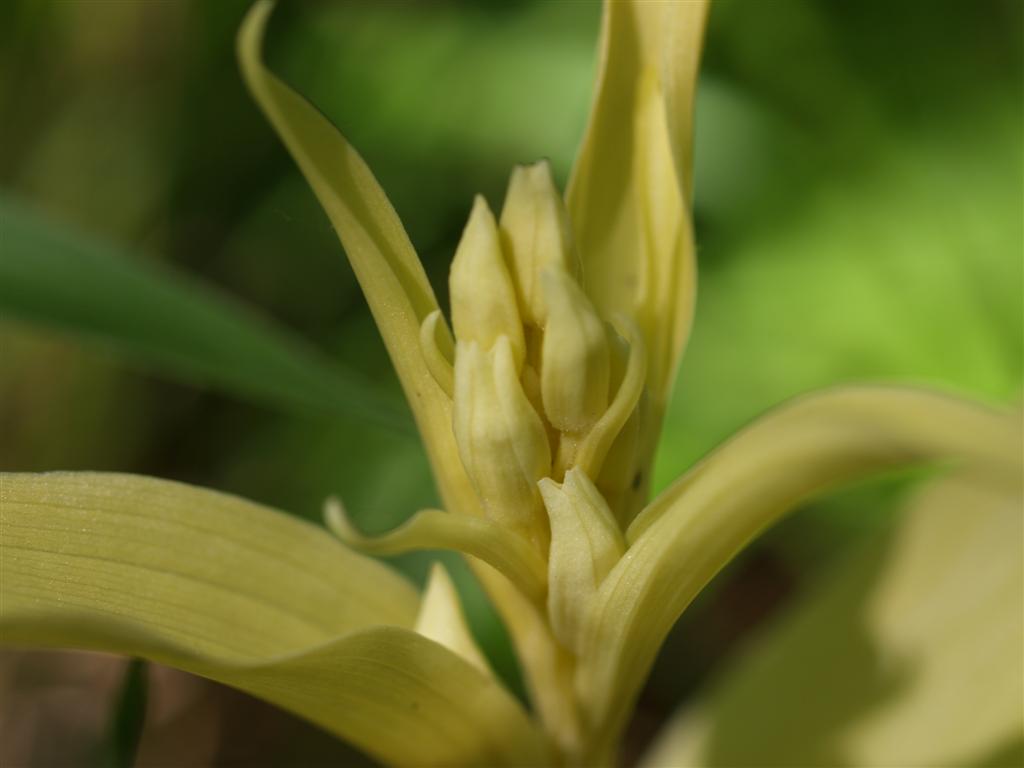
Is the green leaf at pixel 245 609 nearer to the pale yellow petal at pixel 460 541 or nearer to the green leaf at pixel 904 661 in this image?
the pale yellow petal at pixel 460 541

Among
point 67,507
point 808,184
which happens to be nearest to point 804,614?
point 67,507

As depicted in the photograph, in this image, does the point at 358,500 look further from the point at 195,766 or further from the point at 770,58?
the point at 770,58

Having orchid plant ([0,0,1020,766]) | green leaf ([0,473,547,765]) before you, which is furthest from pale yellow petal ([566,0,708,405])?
green leaf ([0,473,547,765])

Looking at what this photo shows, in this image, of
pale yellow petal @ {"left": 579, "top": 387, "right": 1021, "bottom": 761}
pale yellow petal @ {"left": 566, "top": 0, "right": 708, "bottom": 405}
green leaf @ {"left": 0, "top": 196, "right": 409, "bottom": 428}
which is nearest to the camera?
pale yellow petal @ {"left": 579, "top": 387, "right": 1021, "bottom": 761}

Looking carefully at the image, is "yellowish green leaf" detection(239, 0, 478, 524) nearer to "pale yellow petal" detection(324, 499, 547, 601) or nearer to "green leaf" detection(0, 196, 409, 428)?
"pale yellow petal" detection(324, 499, 547, 601)

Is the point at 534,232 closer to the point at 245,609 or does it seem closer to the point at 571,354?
the point at 571,354

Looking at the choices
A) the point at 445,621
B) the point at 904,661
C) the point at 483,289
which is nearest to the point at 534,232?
the point at 483,289
